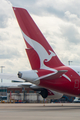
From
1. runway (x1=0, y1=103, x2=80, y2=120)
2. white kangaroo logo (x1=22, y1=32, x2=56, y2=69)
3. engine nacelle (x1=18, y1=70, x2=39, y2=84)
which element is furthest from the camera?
white kangaroo logo (x1=22, y1=32, x2=56, y2=69)

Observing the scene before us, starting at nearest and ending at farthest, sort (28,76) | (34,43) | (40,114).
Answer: (40,114), (28,76), (34,43)

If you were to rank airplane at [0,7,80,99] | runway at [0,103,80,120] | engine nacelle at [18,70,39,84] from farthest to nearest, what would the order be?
airplane at [0,7,80,99], engine nacelle at [18,70,39,84], runway at [0,103,80,120]

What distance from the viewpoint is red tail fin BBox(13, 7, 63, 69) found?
27641mm

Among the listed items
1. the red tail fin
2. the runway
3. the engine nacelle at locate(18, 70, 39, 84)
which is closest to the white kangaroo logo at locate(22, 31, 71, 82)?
the red tail fin

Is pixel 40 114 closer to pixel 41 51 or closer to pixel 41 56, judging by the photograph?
pixel 41 56

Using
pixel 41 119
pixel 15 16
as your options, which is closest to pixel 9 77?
pixel 15 16

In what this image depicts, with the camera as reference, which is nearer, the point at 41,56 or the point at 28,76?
the point at 28,76

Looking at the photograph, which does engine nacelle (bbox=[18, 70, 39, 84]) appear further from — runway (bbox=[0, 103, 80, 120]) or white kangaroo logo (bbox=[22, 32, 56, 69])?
runway (bbox=[0, 103, 80, 120])

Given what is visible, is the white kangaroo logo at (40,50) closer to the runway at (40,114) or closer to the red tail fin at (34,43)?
the red tail fin at (34,43)

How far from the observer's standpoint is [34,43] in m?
27.7

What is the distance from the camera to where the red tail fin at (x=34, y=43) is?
90.7 ft

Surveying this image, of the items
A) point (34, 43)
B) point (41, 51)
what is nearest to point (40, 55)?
point (41, 51)

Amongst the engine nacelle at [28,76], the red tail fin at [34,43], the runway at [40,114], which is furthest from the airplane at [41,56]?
the runway at [40,114]

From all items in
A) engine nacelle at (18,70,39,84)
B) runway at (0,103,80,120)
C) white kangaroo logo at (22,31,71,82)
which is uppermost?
white kangaroo logo at (22,31,71,82)
